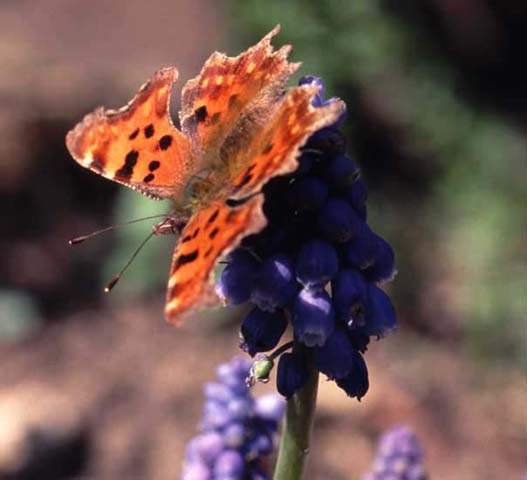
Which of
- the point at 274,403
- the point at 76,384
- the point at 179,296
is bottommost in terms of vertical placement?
A: the point at 76,384

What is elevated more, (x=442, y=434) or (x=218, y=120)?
(x=218, y=120)

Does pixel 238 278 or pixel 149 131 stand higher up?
pixel 149 131

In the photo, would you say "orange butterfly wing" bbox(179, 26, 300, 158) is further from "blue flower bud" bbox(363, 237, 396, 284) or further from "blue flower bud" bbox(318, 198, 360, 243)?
"blue flower bud" bbox(363, 237, 396, 284)

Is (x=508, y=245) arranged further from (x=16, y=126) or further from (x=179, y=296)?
(x=179, y=296)

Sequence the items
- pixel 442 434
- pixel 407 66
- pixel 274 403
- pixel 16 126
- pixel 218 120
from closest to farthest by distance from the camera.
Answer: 1. pixel 218 120
2. pixel 274 403
3. pixel 442 434
4. pixel 16 126
5. pixel 407 66

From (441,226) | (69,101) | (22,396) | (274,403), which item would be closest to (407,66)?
(441,226)

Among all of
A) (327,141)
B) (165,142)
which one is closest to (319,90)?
(327,141)

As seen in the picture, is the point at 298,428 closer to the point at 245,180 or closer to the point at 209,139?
the point at 245,180
